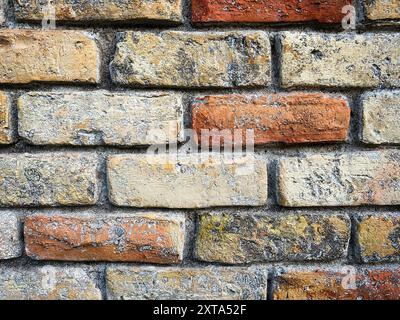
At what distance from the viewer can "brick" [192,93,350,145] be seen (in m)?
0.57

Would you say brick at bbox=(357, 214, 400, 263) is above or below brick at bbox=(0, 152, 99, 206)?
below

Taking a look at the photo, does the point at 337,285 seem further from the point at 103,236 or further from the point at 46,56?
the point at 46,56

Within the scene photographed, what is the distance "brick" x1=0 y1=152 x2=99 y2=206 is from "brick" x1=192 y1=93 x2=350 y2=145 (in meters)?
0.18

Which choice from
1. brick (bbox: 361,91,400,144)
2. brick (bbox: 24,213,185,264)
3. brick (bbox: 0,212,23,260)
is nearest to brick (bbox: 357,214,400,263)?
brick (bbox: 361,91,400,144)

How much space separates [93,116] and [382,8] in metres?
0.44

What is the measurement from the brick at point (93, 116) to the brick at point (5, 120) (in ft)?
0.06

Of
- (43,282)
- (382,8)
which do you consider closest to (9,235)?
(43,282)

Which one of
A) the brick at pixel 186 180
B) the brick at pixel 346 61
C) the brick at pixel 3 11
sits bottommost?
the brick at pixel 186 180

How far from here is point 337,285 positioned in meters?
0.59

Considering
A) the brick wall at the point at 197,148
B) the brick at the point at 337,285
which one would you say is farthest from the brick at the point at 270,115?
the brick at the point at 337,285

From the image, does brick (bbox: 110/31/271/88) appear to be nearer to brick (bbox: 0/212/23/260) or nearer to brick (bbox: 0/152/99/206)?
brick (bbox: 0/152/99/206)

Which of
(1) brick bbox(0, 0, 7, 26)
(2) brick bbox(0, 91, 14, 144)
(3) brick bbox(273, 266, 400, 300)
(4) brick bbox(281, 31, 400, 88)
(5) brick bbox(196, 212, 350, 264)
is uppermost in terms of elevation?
(1) brick bbox(0, 0, 7, 26)

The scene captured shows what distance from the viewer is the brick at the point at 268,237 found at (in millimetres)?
583

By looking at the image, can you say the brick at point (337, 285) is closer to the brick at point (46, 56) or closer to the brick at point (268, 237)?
the brick at point (268, 237)
